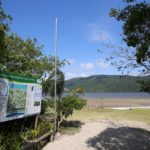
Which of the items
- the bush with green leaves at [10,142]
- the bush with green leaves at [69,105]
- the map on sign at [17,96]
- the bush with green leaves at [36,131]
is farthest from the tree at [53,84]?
the bush with green leaves at [10,142]

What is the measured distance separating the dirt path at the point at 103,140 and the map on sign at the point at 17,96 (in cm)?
182

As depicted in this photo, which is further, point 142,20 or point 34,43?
point 34,43

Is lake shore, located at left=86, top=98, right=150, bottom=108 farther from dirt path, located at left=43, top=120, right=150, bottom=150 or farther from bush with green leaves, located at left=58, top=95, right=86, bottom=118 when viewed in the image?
dirt path, located at left=43, top=120, right=150, bottom=150

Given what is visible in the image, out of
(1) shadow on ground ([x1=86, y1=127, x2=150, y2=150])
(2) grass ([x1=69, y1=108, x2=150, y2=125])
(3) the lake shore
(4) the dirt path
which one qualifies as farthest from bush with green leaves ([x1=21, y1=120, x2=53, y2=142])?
(3) the lake shore

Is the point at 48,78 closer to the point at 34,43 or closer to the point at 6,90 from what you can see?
the point at 34,43

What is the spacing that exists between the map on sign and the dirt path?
1816mm

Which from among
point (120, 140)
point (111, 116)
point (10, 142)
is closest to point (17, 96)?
point (10, 142)

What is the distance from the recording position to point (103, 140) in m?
11.4

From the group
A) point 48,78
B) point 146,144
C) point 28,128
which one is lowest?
point 146,144

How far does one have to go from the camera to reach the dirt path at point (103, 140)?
10359mm

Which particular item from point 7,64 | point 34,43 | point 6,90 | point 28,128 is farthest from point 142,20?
point 34,43

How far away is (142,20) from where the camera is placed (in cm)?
770

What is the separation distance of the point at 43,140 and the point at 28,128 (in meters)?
0.79

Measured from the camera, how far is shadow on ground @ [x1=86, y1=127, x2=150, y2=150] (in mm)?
10516
